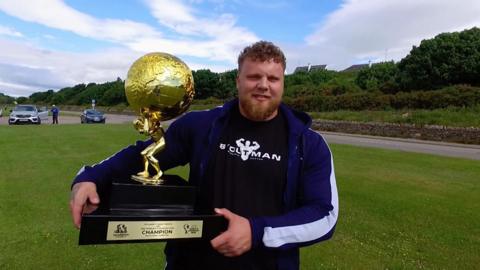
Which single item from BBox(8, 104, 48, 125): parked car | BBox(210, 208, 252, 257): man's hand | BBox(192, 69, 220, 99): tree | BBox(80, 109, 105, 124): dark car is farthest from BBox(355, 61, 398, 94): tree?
BBox(210, 208, 252, 257): man's hand

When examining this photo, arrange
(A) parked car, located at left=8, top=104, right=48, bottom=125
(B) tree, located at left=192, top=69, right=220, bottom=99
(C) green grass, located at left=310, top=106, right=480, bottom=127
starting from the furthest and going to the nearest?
(B) tree, located at left=192, top=69, right=220, bottom=99, (A) parked car, located at left=8, top=104, right=48, bottom=125, (C) green grass, located at left=310, top=106, right=480, bottom=127

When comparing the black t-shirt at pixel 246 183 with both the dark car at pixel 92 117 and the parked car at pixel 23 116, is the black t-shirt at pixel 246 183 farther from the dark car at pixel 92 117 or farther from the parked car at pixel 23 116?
the dark car at pixel 92 117

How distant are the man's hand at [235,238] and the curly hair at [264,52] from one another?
3.22 ft

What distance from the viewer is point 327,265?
5594 millimetres

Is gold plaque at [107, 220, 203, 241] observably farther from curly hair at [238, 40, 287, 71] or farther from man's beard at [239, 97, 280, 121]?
curly hair at [238, 40, 287, 71]

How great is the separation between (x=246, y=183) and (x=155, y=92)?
2.58ft

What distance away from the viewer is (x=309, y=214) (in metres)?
2.37

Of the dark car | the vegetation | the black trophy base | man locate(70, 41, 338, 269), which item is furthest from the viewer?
the dark car

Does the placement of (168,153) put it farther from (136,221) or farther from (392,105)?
(392,105)

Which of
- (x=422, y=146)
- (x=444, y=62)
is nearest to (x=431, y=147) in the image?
(x=422, y=146)

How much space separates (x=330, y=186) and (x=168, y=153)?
110 centimetres

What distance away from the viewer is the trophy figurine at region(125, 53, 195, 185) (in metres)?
2.60

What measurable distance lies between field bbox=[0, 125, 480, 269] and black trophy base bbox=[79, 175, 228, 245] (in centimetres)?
329

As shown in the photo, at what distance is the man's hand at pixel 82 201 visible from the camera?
7.69ft
